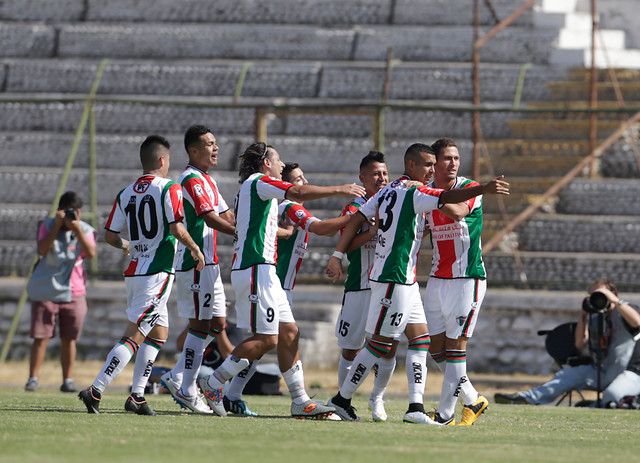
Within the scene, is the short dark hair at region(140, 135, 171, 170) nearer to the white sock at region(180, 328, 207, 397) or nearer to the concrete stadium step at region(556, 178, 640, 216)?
the white sock at region(180, 328, 207, 397)

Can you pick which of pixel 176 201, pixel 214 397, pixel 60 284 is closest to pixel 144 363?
pixel 214 397

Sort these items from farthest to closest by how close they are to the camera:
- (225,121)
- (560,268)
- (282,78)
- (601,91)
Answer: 1. (282,78)
2. (225,121)
3. (601,91)
4. (560,268)

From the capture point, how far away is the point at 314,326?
1476 cm

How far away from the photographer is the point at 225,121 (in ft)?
68.0

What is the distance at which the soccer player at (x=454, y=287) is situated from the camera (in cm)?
903

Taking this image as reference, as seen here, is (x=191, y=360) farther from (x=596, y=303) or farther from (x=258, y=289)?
(x=596, y=303)

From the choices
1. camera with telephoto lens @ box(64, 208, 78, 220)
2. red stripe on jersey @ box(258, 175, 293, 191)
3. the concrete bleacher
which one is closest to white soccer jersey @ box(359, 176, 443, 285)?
red stripe on jersey @ box(258, 175, 293, 191)

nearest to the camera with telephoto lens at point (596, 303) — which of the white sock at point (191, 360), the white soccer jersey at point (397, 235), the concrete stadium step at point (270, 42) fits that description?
the white soccer jersey at point (397, 235)

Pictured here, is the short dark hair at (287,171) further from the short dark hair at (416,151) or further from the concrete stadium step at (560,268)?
the concrete stadium step at (560,268)

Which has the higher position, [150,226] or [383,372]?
[150,226]

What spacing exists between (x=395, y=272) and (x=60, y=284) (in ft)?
17.8

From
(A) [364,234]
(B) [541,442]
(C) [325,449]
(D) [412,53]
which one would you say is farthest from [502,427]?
(D) [412,53]

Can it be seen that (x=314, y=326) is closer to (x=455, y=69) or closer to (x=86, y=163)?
(x=86, y=163)

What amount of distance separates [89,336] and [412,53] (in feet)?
31.7
